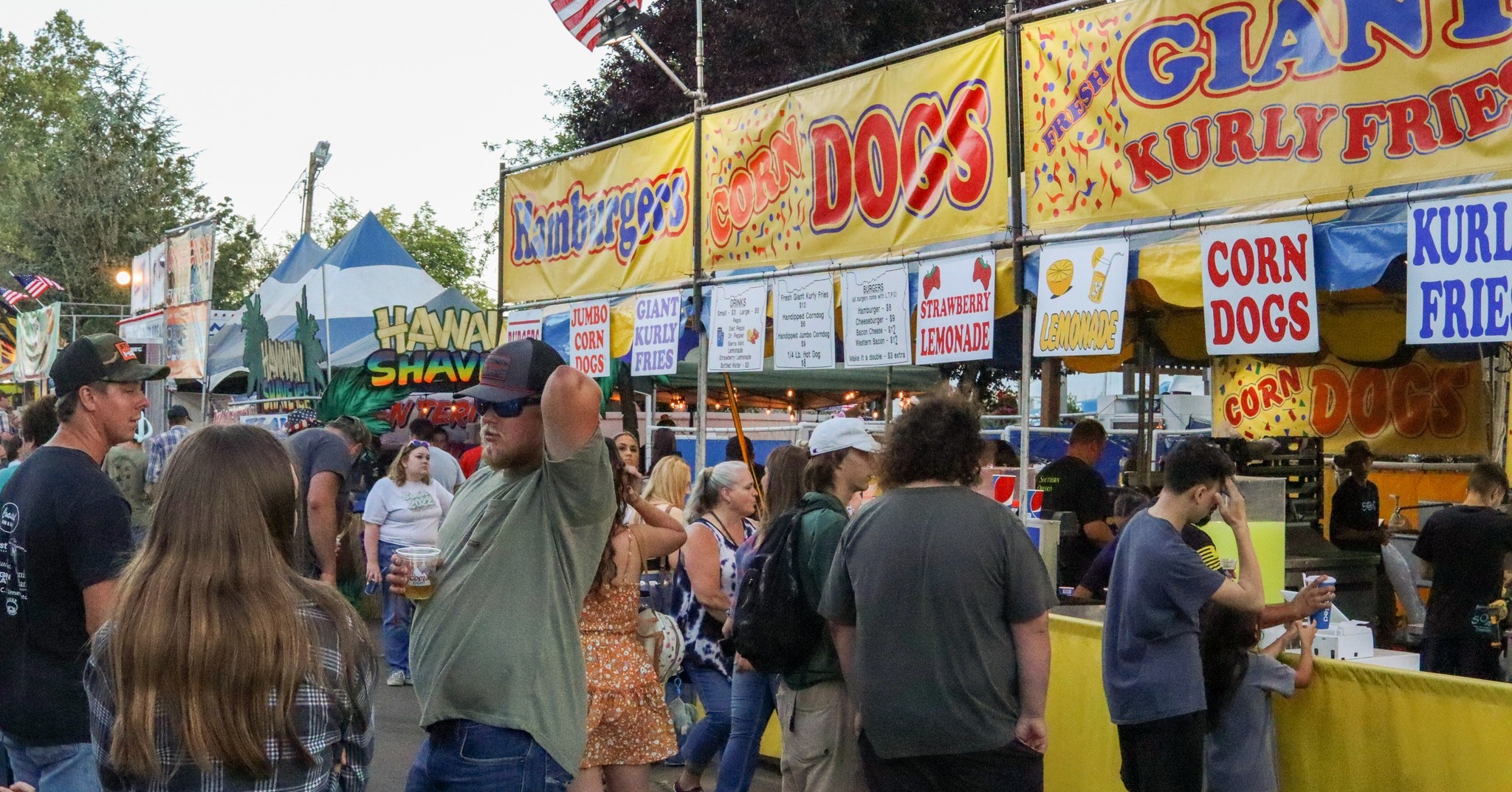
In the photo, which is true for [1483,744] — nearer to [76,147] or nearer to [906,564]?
[906,564]

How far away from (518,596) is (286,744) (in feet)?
3.42

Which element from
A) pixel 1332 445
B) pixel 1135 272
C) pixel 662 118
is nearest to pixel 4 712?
pixel 1135 272

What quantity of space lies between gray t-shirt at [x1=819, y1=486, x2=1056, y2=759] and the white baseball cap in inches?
41.3

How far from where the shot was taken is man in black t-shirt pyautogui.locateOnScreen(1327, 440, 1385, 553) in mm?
10922

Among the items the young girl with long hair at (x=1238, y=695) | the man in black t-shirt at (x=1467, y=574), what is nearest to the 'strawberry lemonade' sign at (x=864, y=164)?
the man in black t-shirt at (x=1467, y=574)

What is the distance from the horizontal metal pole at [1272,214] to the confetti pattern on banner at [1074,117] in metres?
0.13

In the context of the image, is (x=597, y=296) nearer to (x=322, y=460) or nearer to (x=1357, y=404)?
(x=322, y=460)

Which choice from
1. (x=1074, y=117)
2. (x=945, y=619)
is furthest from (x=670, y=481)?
(x=945, y=619)

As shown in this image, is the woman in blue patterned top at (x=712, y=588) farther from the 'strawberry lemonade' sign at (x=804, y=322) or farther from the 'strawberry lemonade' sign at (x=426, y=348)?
the 'strawberry lemonade' sign at (x=426, y=348)

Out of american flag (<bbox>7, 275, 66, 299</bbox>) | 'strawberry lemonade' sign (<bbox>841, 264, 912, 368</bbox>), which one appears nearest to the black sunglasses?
'strawberry lemonade' sign (<bbox>841, 264, 912, 368</bbox>)

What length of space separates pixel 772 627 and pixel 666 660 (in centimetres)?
43

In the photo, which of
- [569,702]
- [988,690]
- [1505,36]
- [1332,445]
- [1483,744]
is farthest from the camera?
[1332,445]

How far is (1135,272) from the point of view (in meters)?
7.38

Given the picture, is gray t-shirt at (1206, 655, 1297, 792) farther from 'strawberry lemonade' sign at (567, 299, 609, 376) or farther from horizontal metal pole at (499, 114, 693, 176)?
'strawberry lemonade' sign at (567, 299, 609, 376)
